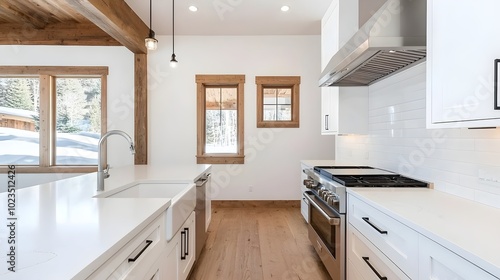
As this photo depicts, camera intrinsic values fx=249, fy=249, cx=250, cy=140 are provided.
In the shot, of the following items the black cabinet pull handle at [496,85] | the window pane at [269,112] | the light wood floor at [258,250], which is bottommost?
the light wood floor at [258,250]

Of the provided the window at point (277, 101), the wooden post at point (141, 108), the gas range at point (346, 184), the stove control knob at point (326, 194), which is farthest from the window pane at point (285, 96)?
the stove control knob at point (326, 194)

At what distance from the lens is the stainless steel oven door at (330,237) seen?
1.81m

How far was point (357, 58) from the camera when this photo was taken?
5.65 feet

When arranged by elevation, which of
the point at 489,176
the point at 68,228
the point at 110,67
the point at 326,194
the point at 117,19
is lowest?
the point at 326,194

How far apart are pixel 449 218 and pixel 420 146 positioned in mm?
926

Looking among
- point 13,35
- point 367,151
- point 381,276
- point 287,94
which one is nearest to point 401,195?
point 381,276

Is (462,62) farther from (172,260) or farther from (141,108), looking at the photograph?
(141,108)

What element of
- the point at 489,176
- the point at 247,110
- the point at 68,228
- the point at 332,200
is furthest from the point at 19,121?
the point at 489,176

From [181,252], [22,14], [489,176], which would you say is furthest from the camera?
[22,14]

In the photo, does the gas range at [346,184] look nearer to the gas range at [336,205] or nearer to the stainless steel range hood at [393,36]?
the gas range at [336,205]

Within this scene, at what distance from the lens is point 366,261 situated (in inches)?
58.2

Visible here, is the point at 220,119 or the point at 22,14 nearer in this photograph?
the point at 22,14

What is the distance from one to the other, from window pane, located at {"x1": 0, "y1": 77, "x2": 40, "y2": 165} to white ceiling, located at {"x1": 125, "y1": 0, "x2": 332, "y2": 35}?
256 cm

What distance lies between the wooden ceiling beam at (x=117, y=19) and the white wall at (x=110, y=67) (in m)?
0.49
